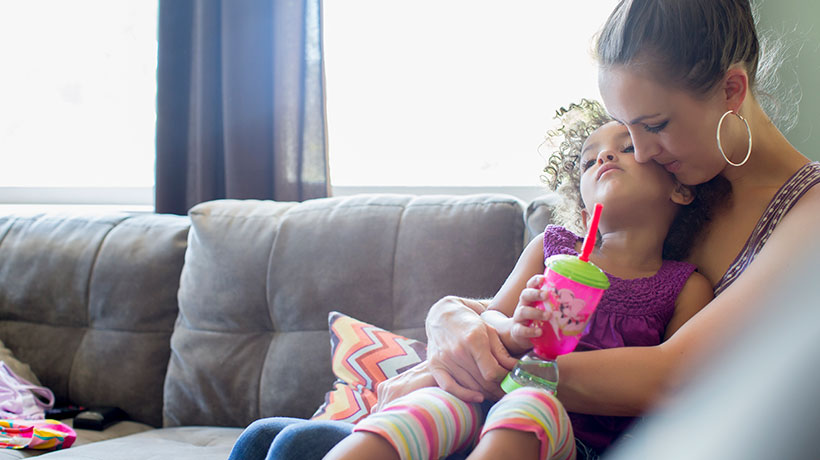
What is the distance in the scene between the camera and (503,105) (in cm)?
264

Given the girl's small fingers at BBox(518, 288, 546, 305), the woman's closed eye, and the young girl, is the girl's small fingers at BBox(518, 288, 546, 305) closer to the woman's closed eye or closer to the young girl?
the young girl

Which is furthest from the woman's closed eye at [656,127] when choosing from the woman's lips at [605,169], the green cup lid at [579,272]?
the green cup lid at [579,272]

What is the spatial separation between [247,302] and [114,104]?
1.53m

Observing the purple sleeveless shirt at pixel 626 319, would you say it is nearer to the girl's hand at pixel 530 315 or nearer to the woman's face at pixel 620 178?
the woman's face at pixel 620 178

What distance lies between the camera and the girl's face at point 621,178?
1.22 metres

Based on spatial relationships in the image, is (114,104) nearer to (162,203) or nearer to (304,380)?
(162,203)

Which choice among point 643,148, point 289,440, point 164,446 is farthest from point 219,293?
point 643,148

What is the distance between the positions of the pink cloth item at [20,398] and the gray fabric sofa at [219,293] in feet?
0.21

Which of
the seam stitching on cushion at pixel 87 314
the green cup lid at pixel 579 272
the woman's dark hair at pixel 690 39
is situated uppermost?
the woman's dark hair at pixel 690 39

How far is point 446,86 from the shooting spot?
2.66 m

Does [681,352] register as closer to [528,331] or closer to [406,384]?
[528,331]

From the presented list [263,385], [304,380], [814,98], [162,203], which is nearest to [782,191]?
[814,98]

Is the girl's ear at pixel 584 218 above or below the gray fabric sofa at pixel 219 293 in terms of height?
above

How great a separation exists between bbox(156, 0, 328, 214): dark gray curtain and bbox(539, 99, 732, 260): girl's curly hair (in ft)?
3.45
